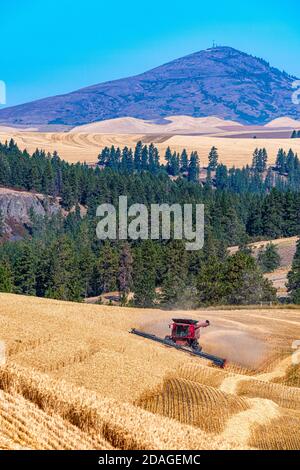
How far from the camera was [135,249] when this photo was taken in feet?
359

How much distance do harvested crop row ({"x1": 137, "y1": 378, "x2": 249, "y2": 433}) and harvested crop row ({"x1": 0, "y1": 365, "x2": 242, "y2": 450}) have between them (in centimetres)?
277

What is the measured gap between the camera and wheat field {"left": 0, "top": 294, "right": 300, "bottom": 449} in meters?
17.9

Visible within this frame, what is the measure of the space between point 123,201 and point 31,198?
75.7ft

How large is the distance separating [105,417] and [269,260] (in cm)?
9627

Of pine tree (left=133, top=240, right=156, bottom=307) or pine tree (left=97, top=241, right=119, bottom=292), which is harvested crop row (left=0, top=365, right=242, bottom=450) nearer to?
pine tree (left=133, top=240, right=156, bottom=307)

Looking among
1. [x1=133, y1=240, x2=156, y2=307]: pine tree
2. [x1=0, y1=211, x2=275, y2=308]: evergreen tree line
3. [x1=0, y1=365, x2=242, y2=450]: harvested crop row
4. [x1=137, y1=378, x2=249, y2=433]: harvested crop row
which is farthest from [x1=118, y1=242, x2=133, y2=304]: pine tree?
[x1=0, y1=365, x2=242, y2=450]: harvested crop row

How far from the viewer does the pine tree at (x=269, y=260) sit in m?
111

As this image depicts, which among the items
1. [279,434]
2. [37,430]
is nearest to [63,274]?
[279,434]

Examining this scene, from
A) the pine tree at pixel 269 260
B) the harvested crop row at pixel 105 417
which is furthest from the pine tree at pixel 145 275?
the harvested crop row at pixel 105 417

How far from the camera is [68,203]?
172000mm

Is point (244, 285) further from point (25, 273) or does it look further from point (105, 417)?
point (105, 417)
